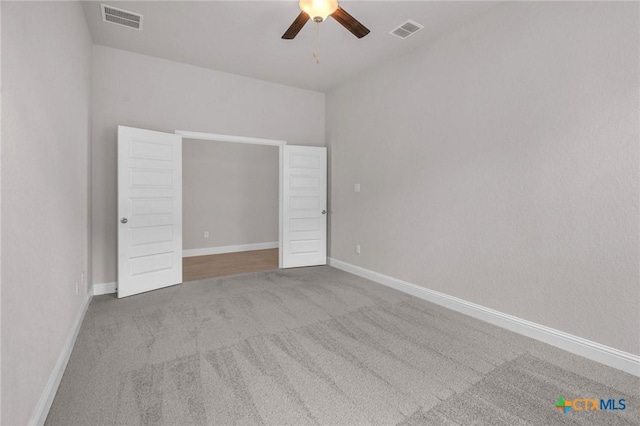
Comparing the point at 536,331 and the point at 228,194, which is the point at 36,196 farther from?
the point at 228,194

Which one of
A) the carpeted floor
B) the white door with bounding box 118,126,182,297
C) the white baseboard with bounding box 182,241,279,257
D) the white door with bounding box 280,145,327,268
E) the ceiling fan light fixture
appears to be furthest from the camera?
the white baseboard with bounding box 182,241,279,257

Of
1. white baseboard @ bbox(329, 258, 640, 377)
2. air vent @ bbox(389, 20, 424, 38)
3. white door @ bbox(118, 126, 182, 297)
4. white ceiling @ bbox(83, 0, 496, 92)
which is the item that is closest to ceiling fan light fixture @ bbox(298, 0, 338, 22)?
white ceiling @ bbox(83, 0, 496, 92)

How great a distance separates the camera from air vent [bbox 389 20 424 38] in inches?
126

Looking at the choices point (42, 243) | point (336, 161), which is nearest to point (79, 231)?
point (42, 243)

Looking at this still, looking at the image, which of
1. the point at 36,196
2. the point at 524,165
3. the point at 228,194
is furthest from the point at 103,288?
the point at 524,165

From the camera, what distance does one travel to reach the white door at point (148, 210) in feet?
11.9

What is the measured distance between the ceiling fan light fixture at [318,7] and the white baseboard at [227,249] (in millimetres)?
5109

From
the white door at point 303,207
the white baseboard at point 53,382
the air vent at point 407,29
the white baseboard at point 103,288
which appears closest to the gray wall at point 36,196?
the white baseboard at point 53,382

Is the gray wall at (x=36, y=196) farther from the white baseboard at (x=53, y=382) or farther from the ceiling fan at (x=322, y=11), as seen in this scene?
the ceiling fan at (x=322, y=11)

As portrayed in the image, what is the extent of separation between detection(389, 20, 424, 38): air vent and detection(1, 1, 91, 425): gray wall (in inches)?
117

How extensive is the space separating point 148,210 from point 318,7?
118 inches

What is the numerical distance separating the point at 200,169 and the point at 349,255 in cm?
A: 363

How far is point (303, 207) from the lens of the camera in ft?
16.6

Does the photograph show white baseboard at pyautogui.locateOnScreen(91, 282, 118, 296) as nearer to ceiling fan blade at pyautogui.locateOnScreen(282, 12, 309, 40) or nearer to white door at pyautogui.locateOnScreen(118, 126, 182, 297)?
white door at pyautogui.locateOnScreen(118, 126, 182, 297)
